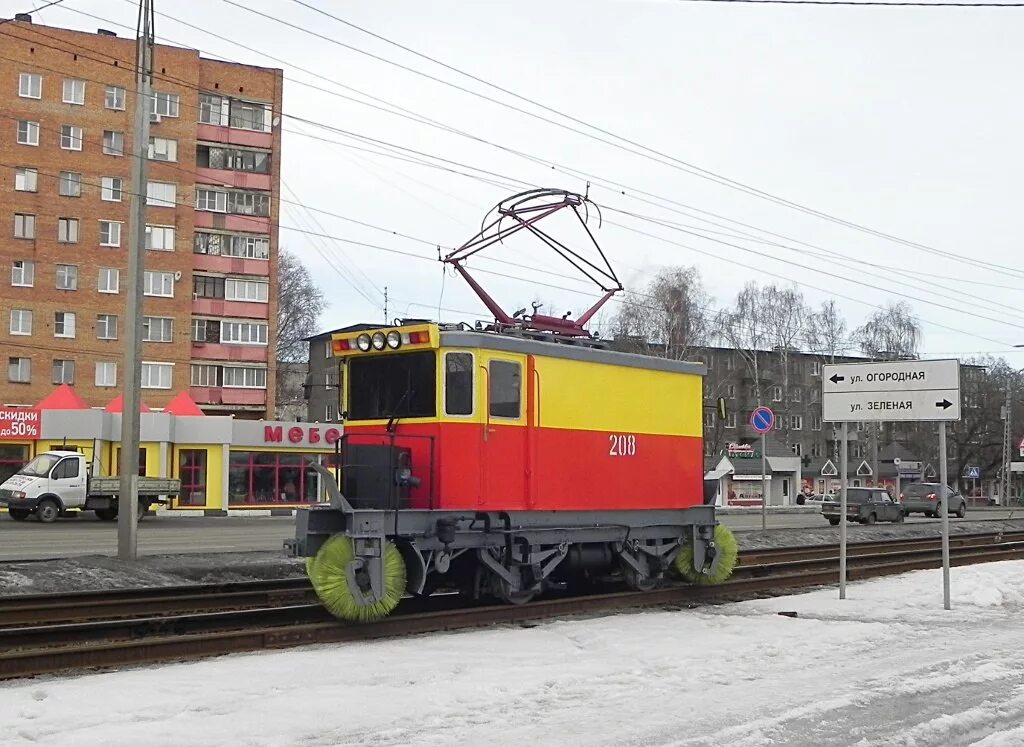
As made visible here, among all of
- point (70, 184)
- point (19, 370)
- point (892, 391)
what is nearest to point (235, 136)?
point (70, 184)

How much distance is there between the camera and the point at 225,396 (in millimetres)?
57781

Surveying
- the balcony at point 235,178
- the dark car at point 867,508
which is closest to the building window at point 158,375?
the balcony at point 235,178

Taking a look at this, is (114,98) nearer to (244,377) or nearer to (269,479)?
(244,377)

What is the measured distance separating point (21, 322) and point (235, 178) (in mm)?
13092

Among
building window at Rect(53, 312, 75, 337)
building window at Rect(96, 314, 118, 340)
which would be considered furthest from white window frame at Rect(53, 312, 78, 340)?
building window at Rect(96, 314, 118, 340)

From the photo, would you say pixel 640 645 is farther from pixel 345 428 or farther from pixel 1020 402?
pixel 1020 402

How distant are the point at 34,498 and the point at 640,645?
29.1 m

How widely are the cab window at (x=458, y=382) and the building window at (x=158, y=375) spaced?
4770cm

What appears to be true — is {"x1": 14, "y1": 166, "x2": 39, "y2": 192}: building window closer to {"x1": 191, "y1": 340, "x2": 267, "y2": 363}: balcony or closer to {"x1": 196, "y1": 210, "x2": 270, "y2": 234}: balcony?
{"x1": 196, "y1": 210, "x2": 270, "y2": 234}: balcony

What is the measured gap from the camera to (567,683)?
329 inches

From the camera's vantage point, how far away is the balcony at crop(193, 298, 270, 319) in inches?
2261

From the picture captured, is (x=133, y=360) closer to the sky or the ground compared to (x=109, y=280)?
closer to the ground

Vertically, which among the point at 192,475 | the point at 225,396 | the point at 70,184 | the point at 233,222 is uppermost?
the point at 70,184

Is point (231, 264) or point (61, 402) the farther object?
point (231, 264)
